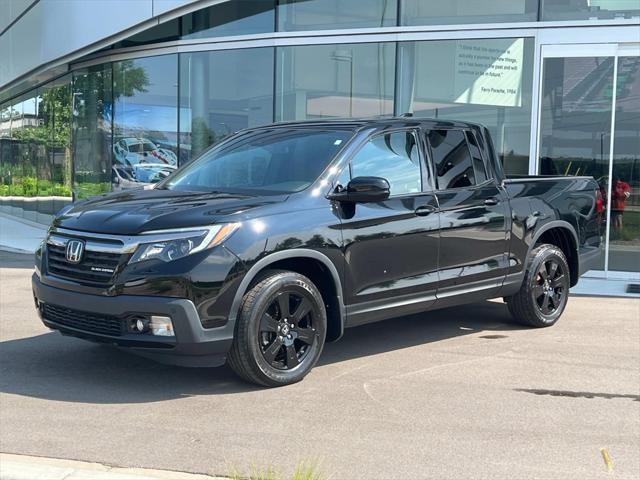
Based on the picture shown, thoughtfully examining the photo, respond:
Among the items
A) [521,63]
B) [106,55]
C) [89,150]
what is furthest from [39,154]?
[521,63]

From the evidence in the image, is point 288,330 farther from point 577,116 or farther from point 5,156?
point 5,156

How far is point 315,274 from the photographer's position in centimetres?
586

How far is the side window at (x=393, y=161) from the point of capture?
621cm

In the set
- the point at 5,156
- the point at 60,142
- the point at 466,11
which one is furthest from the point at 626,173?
the point at 5,156

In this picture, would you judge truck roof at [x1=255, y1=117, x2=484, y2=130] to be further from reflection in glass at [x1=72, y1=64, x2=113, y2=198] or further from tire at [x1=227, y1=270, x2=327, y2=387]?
reflection in glass at [x1=72, y1=64, x2=113, y2=198]

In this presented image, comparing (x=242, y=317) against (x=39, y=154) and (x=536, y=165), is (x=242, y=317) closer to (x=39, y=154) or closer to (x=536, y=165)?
(x=536, y=165)

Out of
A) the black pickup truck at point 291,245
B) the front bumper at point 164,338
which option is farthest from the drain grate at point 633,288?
the front bumper at point 164,338

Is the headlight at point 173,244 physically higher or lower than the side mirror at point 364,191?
lower

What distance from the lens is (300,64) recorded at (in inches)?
552

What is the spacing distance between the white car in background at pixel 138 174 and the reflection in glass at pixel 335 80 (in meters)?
3.16

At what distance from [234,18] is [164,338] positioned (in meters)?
10.7

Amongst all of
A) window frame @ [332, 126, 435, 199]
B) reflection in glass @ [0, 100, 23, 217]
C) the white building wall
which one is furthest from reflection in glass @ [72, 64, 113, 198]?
window frame @ [332, 126, 435, 199]

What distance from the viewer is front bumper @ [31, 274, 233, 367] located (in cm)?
501

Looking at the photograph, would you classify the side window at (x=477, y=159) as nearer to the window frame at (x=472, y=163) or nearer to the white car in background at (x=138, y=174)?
the window frame at (x=472, y=163)
